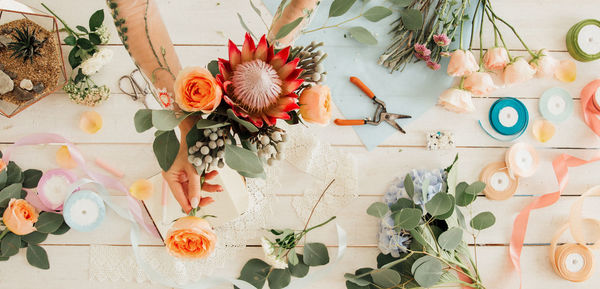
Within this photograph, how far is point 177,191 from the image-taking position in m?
0.81

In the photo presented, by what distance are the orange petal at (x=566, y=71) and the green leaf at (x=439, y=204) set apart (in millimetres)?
537

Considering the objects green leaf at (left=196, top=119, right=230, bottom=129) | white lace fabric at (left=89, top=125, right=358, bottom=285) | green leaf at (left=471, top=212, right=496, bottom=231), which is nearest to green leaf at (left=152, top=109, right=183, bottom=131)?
green leaf at (left=196, top=119, right=230, bottom=129)

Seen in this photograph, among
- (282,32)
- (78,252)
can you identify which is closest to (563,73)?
(282,32)

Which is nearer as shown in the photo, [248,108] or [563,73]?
[248,108]

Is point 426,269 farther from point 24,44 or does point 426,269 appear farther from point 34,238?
point 24,44

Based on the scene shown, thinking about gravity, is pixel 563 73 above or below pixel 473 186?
above

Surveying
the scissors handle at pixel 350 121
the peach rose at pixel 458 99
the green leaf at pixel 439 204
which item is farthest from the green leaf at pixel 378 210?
the peach rose at pixel 458 99

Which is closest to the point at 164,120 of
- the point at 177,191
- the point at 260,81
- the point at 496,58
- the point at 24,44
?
the point at 260,81

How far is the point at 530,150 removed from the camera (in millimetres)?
1168

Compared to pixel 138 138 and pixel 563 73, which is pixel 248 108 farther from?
pixel 563 73

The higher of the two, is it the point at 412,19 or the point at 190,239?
the point at 412,19

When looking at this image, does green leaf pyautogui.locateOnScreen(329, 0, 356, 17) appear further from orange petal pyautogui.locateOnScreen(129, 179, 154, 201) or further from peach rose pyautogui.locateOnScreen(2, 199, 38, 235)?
peach rose pyautogui.locateOnScreen(2, 199, 38, 235)

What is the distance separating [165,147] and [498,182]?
3.05 feet

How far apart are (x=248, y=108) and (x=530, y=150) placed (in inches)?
36.1
